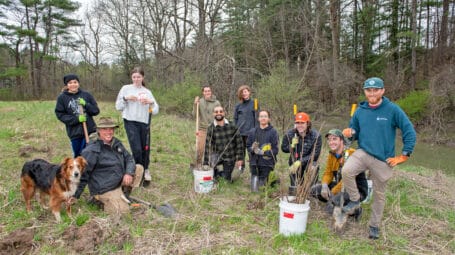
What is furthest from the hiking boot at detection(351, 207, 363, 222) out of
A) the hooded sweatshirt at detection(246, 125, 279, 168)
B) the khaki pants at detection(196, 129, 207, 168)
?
the khaki pants at detection(196, 129, 207, 168)

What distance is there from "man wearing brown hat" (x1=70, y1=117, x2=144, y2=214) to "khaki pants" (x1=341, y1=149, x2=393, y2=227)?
2496 millimetres

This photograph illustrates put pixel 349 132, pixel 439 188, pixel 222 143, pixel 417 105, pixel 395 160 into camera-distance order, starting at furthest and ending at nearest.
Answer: pixel 417 105 → pixel 439 188 → pixel 222 143 → pixel 349 132 → pixel 395 160

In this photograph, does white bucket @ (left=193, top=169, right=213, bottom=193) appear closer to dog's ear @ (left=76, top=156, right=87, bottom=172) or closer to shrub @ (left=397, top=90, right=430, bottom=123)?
dog's ear @ (left=76, top=156, right=87, bottom=172)

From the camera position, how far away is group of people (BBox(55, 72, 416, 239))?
3.26 metres

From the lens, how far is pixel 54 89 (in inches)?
1160

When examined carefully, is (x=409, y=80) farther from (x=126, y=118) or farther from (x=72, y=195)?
(x=72, y=195)

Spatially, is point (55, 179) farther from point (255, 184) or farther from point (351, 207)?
point (351, 207)

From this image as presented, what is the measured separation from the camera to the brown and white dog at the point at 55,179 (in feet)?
11.0

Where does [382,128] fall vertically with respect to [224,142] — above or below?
above

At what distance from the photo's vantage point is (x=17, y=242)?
2.94 meters

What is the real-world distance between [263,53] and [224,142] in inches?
559

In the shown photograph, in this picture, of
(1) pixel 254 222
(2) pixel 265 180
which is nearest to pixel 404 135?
(1) pixel 254 222

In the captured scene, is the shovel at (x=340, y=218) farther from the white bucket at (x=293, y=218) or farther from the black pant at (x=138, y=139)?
the black pant at (x=138, y=139)

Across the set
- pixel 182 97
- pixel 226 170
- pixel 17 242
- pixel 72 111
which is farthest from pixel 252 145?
pixel 182 97
